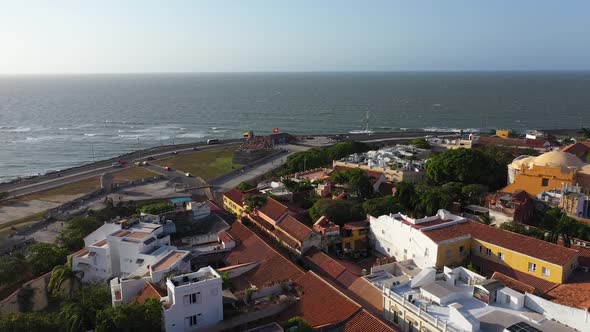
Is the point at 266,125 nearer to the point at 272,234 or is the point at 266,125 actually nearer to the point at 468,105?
the point at 468,105

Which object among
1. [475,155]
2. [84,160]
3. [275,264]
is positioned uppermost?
[475,155]

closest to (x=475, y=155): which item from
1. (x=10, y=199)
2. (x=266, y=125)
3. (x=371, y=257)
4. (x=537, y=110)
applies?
(x=371, y=257)

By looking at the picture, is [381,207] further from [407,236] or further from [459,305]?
[459,305]

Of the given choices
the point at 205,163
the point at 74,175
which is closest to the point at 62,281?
the point at 74,175

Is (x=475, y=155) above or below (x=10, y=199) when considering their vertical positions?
above

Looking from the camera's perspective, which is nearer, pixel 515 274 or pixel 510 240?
pixel 515 274

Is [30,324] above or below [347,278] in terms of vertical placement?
above

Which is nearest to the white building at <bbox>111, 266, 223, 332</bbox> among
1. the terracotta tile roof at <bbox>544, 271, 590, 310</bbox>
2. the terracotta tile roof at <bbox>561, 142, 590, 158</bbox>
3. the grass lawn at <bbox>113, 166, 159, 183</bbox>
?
the terracotta tile roof at <bbox>544, 271, 590, 310</bbox>
